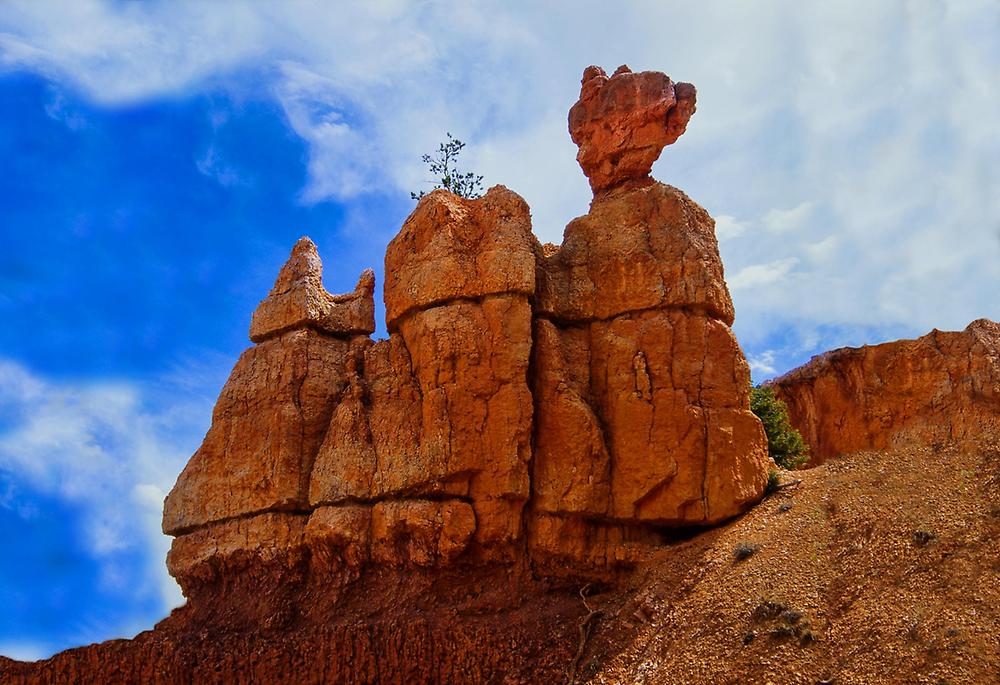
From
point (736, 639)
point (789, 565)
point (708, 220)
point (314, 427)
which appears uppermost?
point (708, 220)

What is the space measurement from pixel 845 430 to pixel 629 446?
44.6 ft

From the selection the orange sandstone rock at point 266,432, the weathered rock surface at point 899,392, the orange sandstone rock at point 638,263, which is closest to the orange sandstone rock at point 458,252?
the orange sandstone rock at point 638,263

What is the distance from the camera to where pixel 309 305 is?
89.3ft

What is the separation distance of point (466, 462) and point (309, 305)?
656 centimetres

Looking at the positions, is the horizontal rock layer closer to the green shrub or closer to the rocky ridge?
the rocky ridge

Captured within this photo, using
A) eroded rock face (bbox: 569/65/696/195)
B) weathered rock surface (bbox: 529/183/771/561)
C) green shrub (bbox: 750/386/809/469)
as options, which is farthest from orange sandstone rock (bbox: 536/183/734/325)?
green shrub (bbox: 750/386/809/469)

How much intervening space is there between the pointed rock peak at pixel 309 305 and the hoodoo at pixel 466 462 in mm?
826

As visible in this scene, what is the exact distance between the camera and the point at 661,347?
24.5 metres

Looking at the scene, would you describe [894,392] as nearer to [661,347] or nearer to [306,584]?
[661,347]

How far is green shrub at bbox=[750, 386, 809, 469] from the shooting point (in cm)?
2994

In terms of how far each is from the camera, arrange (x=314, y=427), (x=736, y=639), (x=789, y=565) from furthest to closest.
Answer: (x=314, y=427)
(x=789, y=565)
(x=736, y=639)

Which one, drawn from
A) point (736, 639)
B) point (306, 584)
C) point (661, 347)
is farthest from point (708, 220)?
point (306, 584)

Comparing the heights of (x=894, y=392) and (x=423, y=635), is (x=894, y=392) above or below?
above

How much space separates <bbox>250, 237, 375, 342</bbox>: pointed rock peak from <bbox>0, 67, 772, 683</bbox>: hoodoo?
2.71 ft
